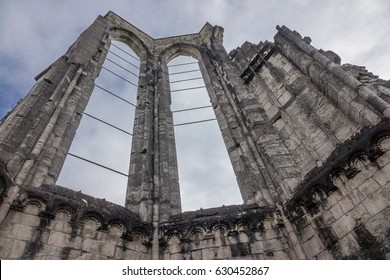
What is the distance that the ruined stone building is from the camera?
4.92m

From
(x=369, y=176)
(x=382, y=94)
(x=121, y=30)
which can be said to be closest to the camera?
(x=369, y=176)

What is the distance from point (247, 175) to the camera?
24.5 feet

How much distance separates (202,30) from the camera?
50.0 ft

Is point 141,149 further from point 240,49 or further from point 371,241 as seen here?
point 240,49

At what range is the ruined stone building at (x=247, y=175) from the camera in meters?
4.92

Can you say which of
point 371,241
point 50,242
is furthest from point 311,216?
point 50,242

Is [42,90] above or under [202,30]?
under

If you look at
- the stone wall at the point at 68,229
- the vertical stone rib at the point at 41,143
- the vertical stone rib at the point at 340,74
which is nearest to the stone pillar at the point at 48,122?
the vertical stone rib at the point at 41,143

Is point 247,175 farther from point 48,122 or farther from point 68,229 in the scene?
point 48,122

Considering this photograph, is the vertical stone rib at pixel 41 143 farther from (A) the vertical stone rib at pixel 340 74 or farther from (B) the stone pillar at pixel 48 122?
(A) the vertical stone rib at pixel 340 74

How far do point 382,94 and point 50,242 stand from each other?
674 centimetres

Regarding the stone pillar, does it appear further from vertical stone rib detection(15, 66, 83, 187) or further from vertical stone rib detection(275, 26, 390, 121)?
vertical stone rib detection(275, 26, 390, 121)

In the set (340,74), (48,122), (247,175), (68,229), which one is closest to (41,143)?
(48,122)

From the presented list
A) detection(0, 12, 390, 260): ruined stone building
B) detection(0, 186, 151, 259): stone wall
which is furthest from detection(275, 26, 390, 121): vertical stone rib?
detection(0, 186, 151, 259): stone wall
